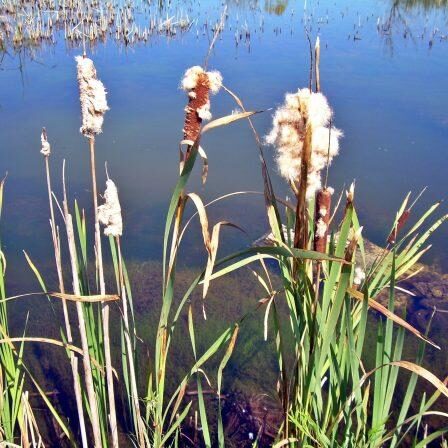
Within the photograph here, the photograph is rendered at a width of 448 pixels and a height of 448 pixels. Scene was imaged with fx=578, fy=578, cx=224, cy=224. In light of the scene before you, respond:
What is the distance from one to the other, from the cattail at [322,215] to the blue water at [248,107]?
2.18m

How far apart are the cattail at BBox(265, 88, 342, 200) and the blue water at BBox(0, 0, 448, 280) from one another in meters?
2.15

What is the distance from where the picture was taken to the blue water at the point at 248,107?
11.1 feet

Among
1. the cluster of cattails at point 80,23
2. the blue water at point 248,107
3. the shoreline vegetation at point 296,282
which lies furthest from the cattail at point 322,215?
the cluster of cattails at point 80,23

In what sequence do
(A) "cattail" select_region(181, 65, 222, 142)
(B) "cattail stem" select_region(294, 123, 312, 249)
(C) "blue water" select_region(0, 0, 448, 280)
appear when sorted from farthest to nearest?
1. (C) "blue water" select_region(0, 0, 448, 280)
2. (A) "cattail" select_region(181, 65, 222, 142)
3. (B) "cattail stem" select_region(294, 123, 312, 249)

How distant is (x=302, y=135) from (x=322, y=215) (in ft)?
0.42

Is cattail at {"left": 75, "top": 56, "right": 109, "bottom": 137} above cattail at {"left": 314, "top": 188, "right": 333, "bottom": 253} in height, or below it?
above

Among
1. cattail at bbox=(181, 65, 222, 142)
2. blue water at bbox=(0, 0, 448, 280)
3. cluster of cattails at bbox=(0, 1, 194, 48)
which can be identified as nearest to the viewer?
cattail at bbox=(181, 65, 222, 142)

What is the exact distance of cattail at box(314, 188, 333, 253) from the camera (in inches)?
34.4

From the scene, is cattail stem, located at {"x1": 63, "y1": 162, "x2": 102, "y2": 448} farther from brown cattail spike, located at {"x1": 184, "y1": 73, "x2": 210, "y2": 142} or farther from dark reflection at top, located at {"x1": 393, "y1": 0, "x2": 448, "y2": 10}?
dark reflection at top, located at {"x1": 393, "y1": 0, "x2": 448, "y2": 10}

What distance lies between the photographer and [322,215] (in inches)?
34.9

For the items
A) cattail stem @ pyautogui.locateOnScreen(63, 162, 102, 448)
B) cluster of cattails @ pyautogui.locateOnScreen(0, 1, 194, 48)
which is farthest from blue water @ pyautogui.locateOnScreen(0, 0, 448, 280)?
cattail stem @ pyautogui.locateOnScreen(63, 162, 102, 448)

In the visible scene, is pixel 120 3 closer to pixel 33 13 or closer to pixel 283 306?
pixel 33 13

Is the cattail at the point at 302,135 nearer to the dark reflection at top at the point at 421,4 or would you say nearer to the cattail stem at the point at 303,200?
the cattail stem at the point at 303,200

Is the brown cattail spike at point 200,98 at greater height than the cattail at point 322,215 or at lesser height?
greater
